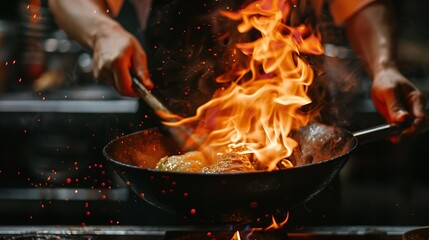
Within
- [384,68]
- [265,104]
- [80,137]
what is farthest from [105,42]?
[80,137]

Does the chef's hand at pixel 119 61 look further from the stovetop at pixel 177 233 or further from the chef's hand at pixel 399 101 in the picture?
the chef's hand at pixel 399 101

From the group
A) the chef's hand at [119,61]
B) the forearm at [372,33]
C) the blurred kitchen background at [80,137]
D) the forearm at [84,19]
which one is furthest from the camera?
the blurred kitchen background at [80,137]

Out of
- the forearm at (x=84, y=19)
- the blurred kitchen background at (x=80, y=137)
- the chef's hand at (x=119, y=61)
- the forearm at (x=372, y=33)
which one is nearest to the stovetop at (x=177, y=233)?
the chef's hand at (x=119, y=61)

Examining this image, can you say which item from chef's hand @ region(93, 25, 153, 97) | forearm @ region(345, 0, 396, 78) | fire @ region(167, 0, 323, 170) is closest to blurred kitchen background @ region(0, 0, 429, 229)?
forearm @ region(345, 0, 396, 78)

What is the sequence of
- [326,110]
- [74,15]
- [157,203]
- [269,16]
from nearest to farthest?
1. [157,203]
2. [269,16]
3. [74,15]
4. [326,110]

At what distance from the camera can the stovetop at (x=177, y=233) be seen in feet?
6.16

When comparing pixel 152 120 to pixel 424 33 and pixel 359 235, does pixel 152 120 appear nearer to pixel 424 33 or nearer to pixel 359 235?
pixel 359 235

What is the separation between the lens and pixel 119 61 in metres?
2.11

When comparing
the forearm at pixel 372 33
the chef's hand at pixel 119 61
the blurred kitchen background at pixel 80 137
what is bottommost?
the blurred kitchen background at pixel 80 137

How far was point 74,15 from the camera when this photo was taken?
8.39 feet

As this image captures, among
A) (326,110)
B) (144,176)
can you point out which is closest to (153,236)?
(144,176)

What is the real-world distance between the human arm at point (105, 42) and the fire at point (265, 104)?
0.98ft

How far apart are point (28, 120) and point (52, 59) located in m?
0.57

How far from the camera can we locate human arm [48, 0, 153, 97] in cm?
211
